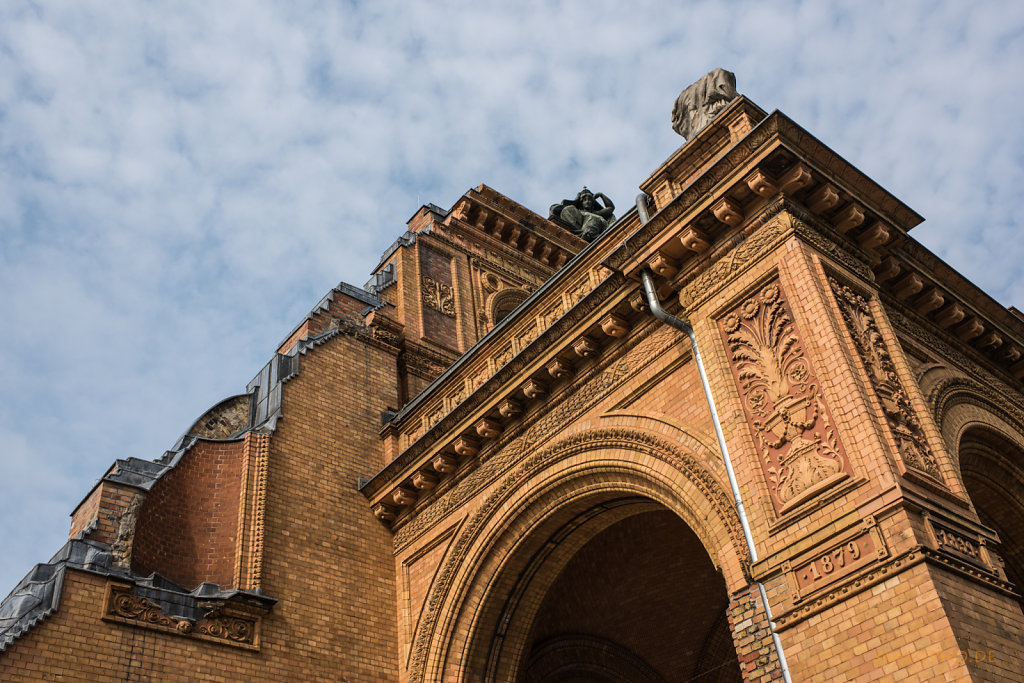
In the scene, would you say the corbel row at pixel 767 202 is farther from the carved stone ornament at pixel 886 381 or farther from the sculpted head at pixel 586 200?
the sculpted head at pixel 586 200

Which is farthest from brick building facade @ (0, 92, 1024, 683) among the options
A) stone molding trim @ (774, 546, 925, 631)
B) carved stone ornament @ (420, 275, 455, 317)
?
carved stone ornament @ (420, 275, 455, 317)

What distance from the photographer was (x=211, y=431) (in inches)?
512

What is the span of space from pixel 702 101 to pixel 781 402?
419 centimetres

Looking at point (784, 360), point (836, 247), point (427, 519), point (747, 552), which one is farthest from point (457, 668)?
point (836, 247)

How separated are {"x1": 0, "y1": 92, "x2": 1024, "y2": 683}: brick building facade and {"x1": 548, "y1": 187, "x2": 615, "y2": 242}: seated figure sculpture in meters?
7.09

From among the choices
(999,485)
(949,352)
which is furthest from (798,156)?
(999,485)

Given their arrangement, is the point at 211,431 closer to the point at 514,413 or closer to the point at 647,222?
the point at 514,413

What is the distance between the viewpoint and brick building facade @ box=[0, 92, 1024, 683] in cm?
699

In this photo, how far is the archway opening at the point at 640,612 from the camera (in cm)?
1324

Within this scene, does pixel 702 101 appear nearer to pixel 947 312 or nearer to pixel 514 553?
pixel 947 312

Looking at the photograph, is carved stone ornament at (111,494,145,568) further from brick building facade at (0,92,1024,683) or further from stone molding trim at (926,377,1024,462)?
stone molding trim at (926,377,1024,462)

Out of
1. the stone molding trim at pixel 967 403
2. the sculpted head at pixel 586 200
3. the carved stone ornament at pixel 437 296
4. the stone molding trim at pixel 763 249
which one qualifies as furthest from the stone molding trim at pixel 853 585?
the sculpted head at pixel 586 200

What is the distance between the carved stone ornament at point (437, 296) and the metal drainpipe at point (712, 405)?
6.88 metres

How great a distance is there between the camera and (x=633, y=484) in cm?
980
